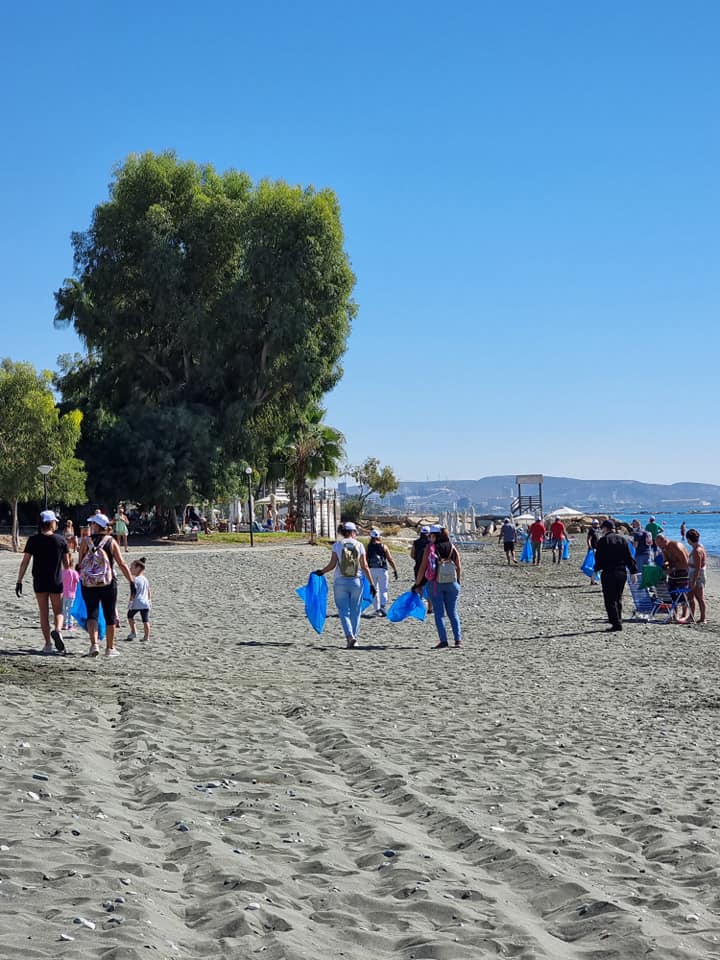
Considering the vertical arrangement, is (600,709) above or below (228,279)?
below

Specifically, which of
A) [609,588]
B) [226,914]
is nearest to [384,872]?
[226,914]

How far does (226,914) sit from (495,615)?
56.9ft

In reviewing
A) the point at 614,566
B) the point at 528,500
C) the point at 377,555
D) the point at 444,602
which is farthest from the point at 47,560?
the point at 528,500

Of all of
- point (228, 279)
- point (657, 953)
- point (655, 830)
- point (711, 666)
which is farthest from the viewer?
point (228, 279)

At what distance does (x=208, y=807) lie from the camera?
6.59 meters

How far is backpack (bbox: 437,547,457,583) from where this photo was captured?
A: 15289 millimetres

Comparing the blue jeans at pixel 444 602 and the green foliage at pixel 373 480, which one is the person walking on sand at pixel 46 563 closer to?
the blue jeans at pixel 444 602

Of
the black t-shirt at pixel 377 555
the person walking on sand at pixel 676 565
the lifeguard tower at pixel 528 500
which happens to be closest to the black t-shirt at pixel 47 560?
the black t-shirt at pixel 377 555

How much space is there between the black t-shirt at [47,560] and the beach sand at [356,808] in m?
0.94

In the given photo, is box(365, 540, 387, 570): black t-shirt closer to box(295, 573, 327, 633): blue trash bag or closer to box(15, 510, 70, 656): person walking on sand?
box(295, 573, 327, 633): blue trash bag

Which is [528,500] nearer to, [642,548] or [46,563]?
[642,548]

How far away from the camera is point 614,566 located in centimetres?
1809

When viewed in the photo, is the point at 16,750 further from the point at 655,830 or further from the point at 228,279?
the point at 228,279

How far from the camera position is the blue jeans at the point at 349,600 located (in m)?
15.1
